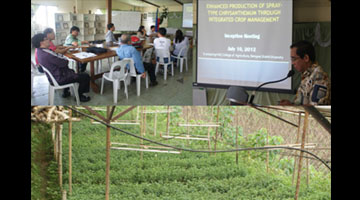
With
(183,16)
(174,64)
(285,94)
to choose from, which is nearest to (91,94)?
(174,64)

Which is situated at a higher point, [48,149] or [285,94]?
[285,94]

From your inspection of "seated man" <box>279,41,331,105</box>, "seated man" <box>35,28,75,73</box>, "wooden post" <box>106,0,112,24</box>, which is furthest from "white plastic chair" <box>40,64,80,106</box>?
"seated man" <box>279,41,331,105</box>

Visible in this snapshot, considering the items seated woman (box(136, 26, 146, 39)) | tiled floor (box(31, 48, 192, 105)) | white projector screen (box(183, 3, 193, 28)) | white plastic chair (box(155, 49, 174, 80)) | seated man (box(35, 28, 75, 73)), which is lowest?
tiled floor (box(31, 48, 192, 105))

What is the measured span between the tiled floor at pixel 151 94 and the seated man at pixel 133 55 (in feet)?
0.19

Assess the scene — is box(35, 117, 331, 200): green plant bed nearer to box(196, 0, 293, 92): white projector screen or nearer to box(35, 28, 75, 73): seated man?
box(35, 28, 75, 73): seated man

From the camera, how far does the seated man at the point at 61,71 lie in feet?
9.02

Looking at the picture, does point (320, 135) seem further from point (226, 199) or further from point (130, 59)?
point (130, 59)

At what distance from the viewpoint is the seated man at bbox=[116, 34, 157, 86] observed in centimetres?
285

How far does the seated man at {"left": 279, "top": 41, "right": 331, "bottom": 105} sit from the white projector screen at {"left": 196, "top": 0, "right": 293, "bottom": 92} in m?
0.07

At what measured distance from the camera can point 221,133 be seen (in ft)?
26.9

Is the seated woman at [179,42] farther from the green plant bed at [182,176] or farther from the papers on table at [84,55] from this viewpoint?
the green plant bed at [182,176]

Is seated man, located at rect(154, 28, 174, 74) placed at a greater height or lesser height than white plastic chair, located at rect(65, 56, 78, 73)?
greater

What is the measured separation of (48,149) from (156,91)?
4437 millimetres

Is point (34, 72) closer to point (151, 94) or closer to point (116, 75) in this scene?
point (116, 75)
